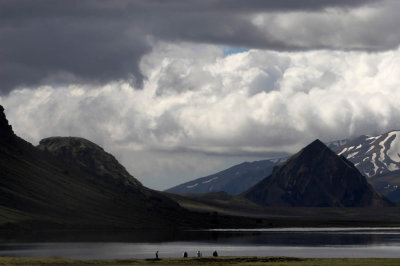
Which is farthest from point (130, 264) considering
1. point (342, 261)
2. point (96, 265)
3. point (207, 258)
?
point (342, 261)

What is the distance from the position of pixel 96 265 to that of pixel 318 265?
163ft

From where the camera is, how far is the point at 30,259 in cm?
17900

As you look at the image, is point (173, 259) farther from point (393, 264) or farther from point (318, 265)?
point (393, 264)

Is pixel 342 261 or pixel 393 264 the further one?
pixel 342 261

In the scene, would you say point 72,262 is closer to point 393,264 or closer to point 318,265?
point 318,265

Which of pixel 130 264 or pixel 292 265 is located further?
pixel 130 264

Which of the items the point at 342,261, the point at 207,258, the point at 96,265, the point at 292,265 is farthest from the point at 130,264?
the point at 342,261

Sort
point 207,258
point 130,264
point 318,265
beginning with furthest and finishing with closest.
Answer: point 207,258, point 130,264, point 318,265

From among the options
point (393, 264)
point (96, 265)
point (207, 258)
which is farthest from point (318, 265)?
point (96, 265)

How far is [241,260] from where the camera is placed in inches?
6983

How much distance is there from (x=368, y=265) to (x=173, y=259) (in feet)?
158

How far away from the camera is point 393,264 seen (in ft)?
529

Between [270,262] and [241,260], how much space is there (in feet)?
27.9

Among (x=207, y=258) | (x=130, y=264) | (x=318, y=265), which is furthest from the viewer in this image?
(x=207, y=258)
